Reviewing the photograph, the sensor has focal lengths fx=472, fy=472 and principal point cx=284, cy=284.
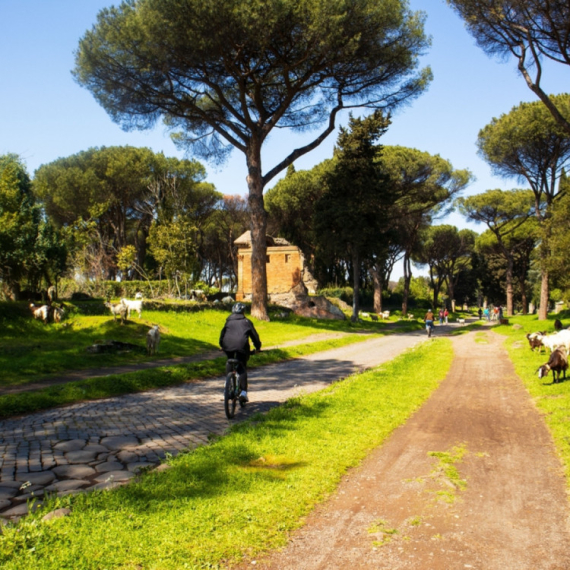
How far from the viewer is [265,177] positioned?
83.6ft

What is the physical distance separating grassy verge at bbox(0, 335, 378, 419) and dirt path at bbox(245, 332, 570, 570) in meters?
5.52

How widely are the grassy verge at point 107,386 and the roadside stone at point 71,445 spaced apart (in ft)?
7.11

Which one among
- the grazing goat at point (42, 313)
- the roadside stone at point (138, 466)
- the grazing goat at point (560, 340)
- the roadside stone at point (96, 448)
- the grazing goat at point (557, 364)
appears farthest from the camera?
the grazing goat at point (42, 313)

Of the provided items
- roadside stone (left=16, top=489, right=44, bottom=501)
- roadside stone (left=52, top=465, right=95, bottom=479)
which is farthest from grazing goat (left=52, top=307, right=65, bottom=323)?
roadside stone (left=16, top=489, right=44, bottom=501)

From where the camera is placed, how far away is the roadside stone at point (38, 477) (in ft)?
14.3

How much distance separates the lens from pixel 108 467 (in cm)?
483

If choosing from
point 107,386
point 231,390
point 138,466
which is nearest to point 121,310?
point 107,386

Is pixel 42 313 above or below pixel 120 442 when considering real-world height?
above

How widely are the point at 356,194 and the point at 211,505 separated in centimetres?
2900

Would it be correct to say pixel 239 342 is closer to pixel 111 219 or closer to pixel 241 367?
pixel 241 367

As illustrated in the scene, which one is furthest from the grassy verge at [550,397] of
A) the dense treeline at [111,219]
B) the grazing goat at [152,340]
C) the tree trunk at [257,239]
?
the dense treeline at [111,219]

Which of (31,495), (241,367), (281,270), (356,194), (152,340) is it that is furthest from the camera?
(281,270)

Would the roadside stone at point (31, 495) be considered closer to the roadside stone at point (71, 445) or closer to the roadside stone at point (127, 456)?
the roadside stone at point (127, 456)

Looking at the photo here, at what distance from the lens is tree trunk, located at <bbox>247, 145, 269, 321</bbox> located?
81.2 ft
